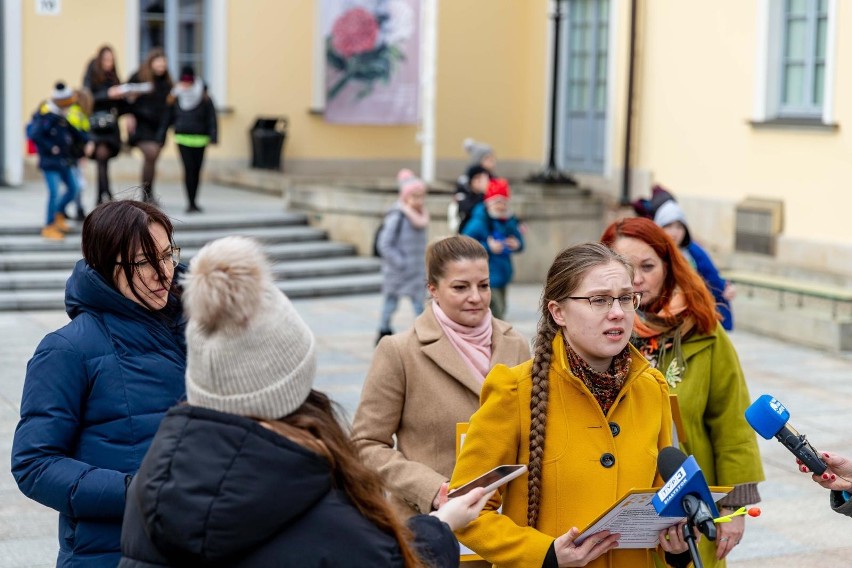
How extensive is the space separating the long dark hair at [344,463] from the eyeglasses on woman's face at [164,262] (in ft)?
4.53

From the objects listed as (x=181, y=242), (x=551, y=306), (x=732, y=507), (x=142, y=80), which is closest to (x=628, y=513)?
(x=551, y=306)

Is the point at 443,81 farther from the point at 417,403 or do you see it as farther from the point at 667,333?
the point at 417,403

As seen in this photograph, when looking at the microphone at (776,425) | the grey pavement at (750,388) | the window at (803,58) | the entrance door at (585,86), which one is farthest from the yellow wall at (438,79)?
the microphone at (776,425)

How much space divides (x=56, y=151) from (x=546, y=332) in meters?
12.2

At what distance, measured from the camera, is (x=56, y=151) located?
1491 centimetres

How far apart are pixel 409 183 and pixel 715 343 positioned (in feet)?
25.2

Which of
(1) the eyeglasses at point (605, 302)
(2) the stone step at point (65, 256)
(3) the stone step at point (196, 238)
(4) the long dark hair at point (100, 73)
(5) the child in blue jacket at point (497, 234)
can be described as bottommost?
(2) the stone step at point (65, 256)

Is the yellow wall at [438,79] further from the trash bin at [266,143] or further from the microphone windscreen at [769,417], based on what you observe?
the microphone windscreen at [769,417]

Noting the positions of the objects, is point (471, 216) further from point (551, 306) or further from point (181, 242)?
point (551, 306)

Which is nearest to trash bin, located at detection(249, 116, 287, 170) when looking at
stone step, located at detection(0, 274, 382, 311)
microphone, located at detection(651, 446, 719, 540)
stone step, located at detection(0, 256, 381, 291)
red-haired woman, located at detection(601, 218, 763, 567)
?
stone step, located at detection(0, 256, 381, 291)

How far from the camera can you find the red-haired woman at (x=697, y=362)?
4371mm

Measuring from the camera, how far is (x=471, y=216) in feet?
39.1

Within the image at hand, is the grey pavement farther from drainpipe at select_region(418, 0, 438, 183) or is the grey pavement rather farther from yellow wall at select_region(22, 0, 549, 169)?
yellow wall at select_region(22, 0, 549, 169)

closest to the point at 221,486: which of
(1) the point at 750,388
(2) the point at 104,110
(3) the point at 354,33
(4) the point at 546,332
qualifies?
(4) the point at 546,332
